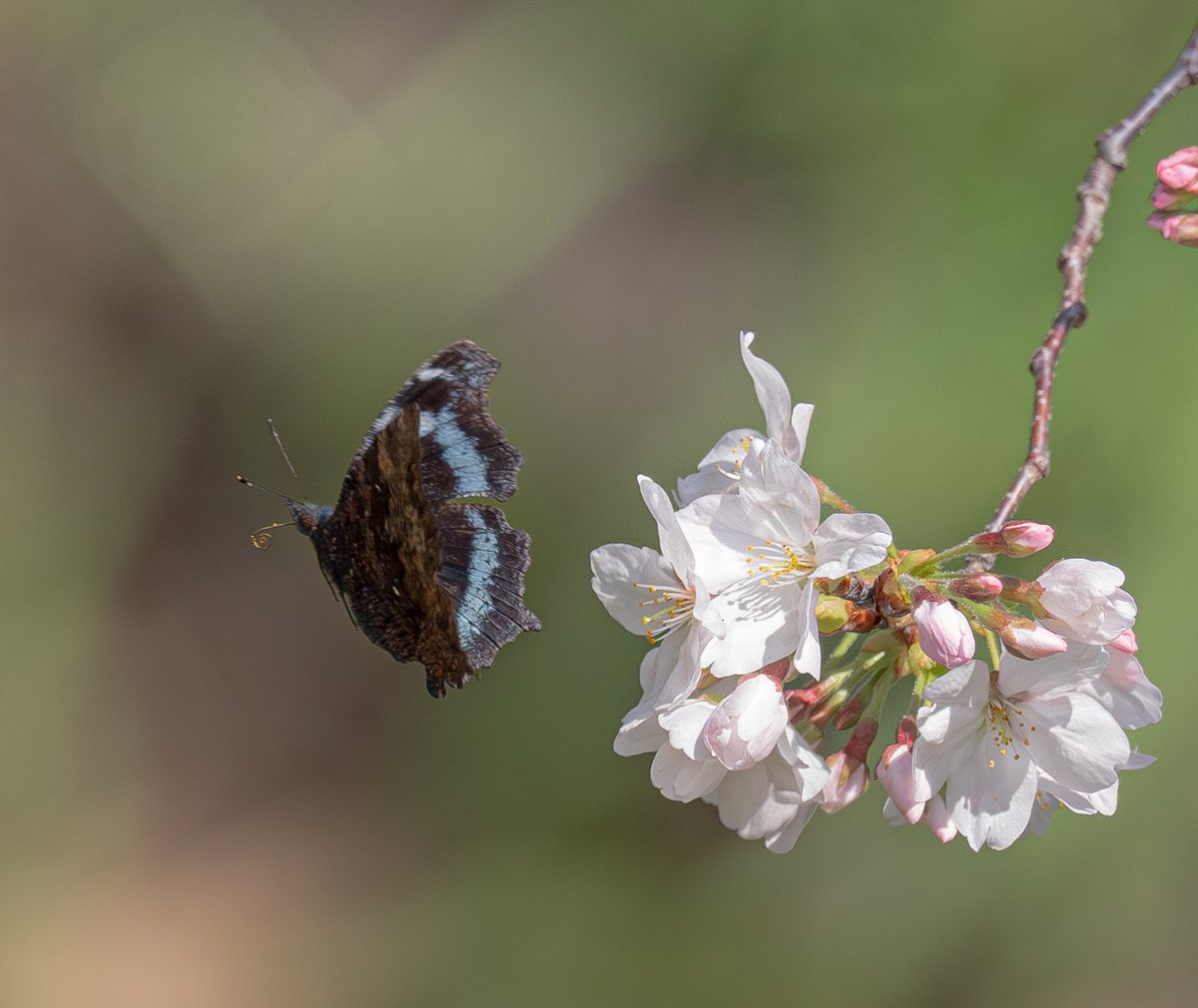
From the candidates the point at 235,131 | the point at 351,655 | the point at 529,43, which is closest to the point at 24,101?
the point at 235,131

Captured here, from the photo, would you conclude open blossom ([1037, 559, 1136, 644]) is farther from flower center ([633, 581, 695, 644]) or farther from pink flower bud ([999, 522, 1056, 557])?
flower center ([633, 581, 695, 644])

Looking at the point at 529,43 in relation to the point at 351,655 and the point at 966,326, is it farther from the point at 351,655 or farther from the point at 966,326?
the point at 351,655

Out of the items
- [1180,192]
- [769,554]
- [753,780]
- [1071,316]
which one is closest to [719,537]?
[769,554]

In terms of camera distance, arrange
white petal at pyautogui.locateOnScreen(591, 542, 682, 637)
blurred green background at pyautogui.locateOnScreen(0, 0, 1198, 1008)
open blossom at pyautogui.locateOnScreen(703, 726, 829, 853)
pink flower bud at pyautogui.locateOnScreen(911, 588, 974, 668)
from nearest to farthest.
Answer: pink flower bud at pyautogui.locateOnScreen(911, 588, 974, 668) < open blossom at pyautogui.locateOnScreen(703, 726, 829, 853) < white petal at pyautogui.locateOnScreen(591, 542, 682, 637) < blurred green background at pyautogui.locateOnScreen(0, 0, 1198, 1008)

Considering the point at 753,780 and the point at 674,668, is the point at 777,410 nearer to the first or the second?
the point at 674,668

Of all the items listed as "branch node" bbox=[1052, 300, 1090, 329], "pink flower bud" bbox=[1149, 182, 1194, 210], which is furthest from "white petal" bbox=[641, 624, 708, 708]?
"pink flower bud" bbox=[1149, 182, 1194, 210]

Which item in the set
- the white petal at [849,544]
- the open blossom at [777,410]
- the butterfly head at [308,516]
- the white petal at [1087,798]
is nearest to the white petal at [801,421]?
the open blossom at [777,410]

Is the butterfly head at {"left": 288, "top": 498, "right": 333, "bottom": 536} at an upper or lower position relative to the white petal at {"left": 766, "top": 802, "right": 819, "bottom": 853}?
upper
